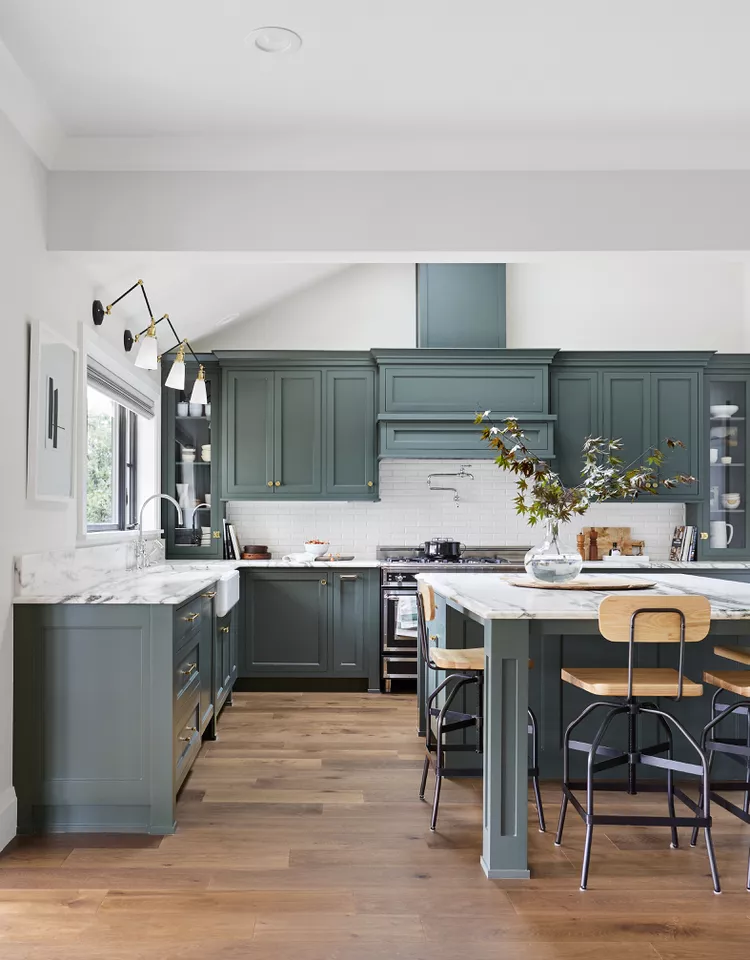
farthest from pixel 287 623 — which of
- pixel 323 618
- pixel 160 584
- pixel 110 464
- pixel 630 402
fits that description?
pixel 630 402

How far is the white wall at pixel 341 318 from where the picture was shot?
20.8 feet

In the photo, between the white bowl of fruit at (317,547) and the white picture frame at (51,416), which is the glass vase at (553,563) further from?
the white bowl of fruit at (317,547)

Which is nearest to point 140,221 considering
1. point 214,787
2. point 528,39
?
point 528,39

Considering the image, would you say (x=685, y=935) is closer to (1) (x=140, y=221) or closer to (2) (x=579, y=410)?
(1) (x=140, y=221)

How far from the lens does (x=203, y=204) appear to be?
3537 millimetres

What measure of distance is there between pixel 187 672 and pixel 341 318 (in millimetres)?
3609

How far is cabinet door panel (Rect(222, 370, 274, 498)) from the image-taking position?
19.3 feet

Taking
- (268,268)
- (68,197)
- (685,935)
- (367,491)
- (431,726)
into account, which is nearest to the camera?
(685,935)

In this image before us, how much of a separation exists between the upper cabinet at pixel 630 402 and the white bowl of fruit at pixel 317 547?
1.87 metres

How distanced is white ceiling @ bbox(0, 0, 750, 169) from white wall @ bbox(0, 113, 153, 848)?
0.30 meters

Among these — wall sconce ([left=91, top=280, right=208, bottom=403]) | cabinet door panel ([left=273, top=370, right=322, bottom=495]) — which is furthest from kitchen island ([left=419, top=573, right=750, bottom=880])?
cabinet door panel ([left=273, top=370, right=322, bottom=495])

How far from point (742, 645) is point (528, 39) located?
261cm

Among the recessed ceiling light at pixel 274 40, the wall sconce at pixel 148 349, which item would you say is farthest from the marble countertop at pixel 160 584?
the recessed ceiling light at pixel 274 40

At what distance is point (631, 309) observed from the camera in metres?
6.41
